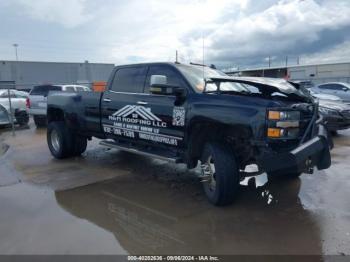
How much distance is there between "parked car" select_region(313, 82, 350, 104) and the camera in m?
17.1

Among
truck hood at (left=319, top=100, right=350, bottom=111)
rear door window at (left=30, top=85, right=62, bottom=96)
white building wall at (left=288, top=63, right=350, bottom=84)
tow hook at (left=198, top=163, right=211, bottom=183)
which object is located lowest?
tow hook at (left=198, top=163, right=211, bottom=183)

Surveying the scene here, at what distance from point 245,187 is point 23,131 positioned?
9.79 meters

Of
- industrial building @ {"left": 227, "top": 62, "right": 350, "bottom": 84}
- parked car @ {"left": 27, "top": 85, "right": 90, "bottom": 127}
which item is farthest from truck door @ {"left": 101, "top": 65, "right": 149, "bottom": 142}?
industrial building @ {"left": 227, "top": 62, "right": 350, "bottom": 84}

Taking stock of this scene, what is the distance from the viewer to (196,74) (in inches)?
216

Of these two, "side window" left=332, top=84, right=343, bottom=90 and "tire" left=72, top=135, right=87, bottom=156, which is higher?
"side window" left=332, top=84, right=343, bottom=90

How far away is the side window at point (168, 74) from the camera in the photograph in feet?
17.2

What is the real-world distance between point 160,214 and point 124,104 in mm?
2296

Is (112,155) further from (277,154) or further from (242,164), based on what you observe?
(277,154)

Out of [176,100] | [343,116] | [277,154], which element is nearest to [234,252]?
[277,154]

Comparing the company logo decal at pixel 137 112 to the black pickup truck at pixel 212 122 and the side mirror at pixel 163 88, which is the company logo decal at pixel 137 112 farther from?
the side mirror at pixel 163 88

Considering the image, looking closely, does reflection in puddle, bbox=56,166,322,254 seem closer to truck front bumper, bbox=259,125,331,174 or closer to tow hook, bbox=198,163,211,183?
tow hook, bbox=198,163,211,183

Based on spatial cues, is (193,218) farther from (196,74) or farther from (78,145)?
(78,145)

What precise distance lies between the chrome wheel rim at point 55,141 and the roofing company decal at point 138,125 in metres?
1.79

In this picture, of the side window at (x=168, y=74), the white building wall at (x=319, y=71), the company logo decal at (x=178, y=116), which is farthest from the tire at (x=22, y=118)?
the white building wall at (x=319, y=71)
